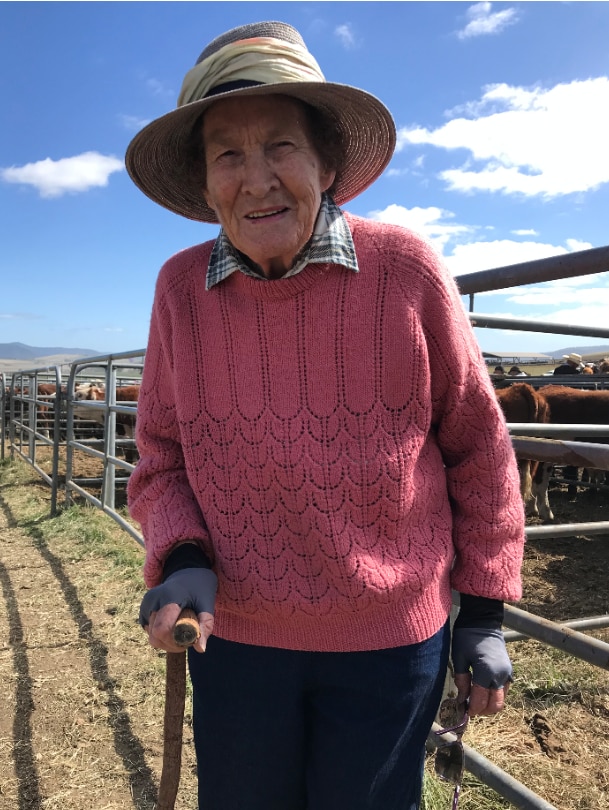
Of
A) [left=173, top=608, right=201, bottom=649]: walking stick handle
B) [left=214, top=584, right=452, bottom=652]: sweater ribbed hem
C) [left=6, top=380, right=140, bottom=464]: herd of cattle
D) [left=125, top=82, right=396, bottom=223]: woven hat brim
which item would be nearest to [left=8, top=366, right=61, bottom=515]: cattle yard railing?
[left=6, top=380, right=140, bottom=464]: herd of cattle

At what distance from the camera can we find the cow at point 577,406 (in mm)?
7746

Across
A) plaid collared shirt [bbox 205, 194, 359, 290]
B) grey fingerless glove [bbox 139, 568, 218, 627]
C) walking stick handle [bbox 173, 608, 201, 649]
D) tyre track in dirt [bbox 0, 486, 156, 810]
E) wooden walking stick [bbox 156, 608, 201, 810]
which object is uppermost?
plaid collared shirt [bbox 205, 194, 359, 290]

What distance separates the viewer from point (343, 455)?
1.08 metres

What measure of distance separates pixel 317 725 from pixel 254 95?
3.63ft

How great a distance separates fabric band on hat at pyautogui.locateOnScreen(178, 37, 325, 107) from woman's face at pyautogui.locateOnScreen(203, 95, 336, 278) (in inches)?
1.7

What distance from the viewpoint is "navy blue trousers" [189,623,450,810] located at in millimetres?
1083

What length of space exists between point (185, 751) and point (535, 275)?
2.15 metres

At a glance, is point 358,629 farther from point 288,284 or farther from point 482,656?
point 288,284

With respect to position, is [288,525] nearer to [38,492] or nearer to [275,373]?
[275,373]

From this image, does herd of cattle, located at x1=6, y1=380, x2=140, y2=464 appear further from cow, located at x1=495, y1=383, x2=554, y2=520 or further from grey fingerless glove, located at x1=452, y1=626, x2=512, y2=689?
grey fingerless glove, located at x1=452, y1=626, x2=512, y2=689

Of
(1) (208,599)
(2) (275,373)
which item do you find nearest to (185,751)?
(1) (208,599)

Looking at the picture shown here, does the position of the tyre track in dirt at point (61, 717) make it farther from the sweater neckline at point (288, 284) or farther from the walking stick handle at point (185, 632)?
the sweater neckline at point (288, 284)

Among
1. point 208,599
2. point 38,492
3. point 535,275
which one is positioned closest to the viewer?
point 208,599

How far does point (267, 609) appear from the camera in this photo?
43.9 inches
